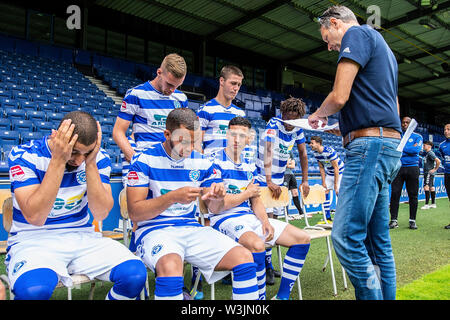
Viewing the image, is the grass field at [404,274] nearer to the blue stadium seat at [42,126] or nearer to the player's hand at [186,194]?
the player's hand at [186,194]

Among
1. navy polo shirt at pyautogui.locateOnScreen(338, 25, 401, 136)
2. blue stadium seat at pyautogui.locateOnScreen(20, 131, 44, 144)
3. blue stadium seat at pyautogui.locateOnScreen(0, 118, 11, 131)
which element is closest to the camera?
navy polo shirt at pyautogui.locateOnScreen(338, 25, 401, 136)

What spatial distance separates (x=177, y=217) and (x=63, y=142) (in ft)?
2.63

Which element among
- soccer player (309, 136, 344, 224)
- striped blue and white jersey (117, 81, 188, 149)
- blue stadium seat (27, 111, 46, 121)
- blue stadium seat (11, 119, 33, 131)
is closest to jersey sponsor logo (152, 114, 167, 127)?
striped blue and white jersey (117, 81, 188, 149)

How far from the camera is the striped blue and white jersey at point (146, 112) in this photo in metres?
2.73

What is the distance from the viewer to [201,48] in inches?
601

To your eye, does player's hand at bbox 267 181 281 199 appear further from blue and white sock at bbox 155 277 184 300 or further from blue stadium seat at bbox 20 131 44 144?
blue stadium seat at bbox 20 131 44 144

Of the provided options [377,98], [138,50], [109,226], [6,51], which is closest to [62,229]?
[377,98]

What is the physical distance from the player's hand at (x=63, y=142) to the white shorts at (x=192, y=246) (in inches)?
24.9

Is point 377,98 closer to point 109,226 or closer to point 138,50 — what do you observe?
point 109,226

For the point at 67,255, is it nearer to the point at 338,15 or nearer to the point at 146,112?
the point at 146,112

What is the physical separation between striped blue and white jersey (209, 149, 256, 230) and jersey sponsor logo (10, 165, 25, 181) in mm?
1313

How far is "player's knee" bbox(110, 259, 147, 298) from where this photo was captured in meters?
1.61

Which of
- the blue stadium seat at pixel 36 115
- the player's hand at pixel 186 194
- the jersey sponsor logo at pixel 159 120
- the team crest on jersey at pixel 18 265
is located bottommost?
the team crest on jersey at pixel 18 265

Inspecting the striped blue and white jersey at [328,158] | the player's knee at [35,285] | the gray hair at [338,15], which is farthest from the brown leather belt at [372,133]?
the striped blue and white jersey at [328,158]
